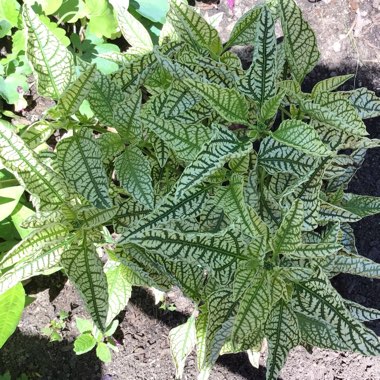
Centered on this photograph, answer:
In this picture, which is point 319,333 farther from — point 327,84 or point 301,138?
point 327,84

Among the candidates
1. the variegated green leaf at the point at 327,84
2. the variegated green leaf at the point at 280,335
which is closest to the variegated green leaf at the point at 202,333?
the variegated green leaf at the point at 280,335

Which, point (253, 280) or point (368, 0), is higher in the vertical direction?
point (368, 0)

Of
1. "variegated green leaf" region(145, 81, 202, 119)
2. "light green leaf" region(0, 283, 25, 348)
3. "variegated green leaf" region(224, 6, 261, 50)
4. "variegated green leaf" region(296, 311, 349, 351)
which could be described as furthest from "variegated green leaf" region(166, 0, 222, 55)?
"light green leaf" region(0, 283, 25, 348)

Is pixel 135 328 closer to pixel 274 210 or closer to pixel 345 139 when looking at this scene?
pixel 274 210

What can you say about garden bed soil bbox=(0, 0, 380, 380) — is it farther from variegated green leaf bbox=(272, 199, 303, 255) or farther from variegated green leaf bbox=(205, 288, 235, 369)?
variegated green leaf bbox=(272, 199, 303, 255)

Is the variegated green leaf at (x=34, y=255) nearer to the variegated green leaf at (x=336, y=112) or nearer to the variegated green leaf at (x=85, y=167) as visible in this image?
the variegated green leaf at (x=85, y=167)

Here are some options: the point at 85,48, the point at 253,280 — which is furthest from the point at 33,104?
the point at 253,280


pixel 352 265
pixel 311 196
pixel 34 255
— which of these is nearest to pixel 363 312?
pixel 352 265
